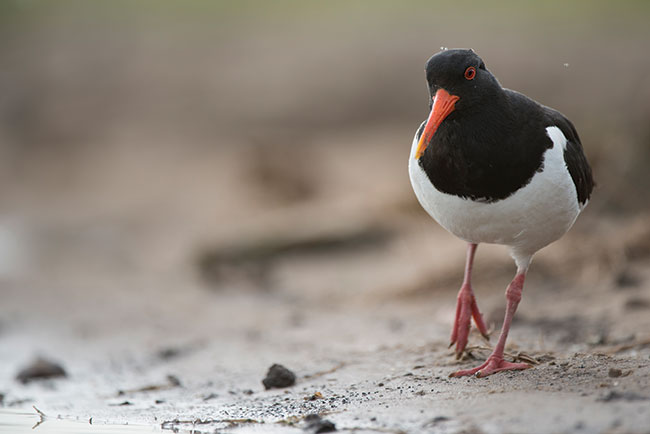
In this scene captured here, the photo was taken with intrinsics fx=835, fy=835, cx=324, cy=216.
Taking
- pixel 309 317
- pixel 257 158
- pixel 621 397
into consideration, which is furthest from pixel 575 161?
pixel 257 158

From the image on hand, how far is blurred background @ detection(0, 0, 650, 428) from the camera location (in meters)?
8.12

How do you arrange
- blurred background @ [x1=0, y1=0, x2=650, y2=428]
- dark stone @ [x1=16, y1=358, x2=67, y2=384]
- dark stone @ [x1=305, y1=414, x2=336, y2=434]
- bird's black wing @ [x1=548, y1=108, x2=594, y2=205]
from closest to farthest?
dark stone @ [x1=305, y1=414, x2=336, y2=434] < bird's black wing @ [x1=548, y1=108, x2=594, y2=205] < dark stone @ [x1=16, y1=358, x2=67, y2=384] < blurred background @ [x1=0, y1=0, x2=650, y2=428]

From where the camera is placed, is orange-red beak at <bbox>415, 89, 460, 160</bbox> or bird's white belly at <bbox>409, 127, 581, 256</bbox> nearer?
orange-red beak at <bbox>415, 89, 460, 160</bbox>

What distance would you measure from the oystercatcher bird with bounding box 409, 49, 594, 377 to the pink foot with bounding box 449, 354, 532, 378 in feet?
2.26

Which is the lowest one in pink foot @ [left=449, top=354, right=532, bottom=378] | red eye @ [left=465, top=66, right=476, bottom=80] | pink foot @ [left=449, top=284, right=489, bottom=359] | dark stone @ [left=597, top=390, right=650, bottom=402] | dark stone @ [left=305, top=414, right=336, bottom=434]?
dark stone @ [left=597, top=390, right=650, bottom=402]

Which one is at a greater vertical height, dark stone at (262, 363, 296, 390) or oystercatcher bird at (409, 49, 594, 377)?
oystercatcher bird at (409, 49, 594, 377)

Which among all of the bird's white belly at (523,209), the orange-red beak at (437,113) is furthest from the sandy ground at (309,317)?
the orange-red beak at (437,113)

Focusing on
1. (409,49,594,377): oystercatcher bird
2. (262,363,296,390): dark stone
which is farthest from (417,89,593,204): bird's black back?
(262,363,296,390): dark stone

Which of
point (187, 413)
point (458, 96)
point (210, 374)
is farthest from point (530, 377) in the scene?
point (210, 374)

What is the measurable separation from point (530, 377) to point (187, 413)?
1955mm

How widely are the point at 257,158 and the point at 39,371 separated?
7.70m

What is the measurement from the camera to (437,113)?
427 cm

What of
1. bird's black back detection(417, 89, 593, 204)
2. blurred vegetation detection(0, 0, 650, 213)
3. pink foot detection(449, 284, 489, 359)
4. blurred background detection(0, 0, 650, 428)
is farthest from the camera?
blurred vegetation detection(0, 0, 650, 213)

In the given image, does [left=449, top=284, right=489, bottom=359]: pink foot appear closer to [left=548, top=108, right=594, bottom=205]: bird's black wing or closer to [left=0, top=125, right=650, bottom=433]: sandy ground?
[left=0, top=125, right=650, bottom=433]: sandy ground
